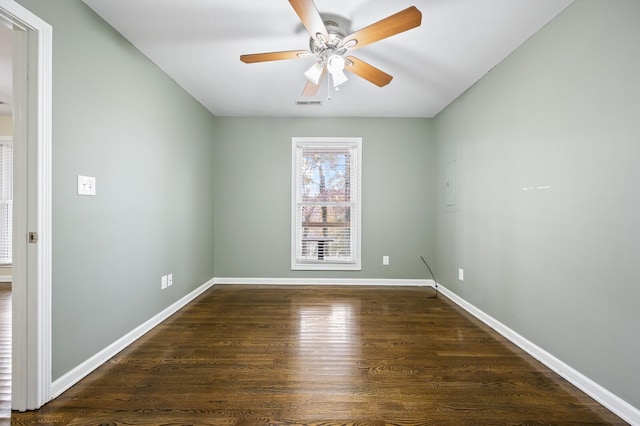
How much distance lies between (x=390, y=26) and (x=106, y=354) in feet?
9.49

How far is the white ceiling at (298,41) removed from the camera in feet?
6.53

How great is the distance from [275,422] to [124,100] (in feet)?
8.16

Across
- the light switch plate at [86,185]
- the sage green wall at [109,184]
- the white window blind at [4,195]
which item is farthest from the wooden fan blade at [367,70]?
the white window blind at [4,195]

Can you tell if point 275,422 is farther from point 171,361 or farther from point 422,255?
point 422,255

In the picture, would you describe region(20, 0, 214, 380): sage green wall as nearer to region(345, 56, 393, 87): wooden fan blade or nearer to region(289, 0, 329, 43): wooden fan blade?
region(289, 0, 329, 43): wooden fan blade

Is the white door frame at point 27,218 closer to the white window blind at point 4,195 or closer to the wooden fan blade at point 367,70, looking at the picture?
the wooden fan blade at point 367,70

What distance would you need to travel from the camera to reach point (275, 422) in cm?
155

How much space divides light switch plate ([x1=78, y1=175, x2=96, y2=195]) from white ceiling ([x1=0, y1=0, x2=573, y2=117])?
114 centimetres

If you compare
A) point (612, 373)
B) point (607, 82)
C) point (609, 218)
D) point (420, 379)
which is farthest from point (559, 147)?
point (420, 379)

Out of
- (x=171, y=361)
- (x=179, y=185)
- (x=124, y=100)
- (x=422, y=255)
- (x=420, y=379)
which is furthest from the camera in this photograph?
(x=422, y=255)

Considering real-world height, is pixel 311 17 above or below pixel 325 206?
above

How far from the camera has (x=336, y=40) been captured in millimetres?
2109

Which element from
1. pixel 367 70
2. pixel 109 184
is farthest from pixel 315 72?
pixel 109 184

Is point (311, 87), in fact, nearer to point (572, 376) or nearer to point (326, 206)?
point (326, 206)
